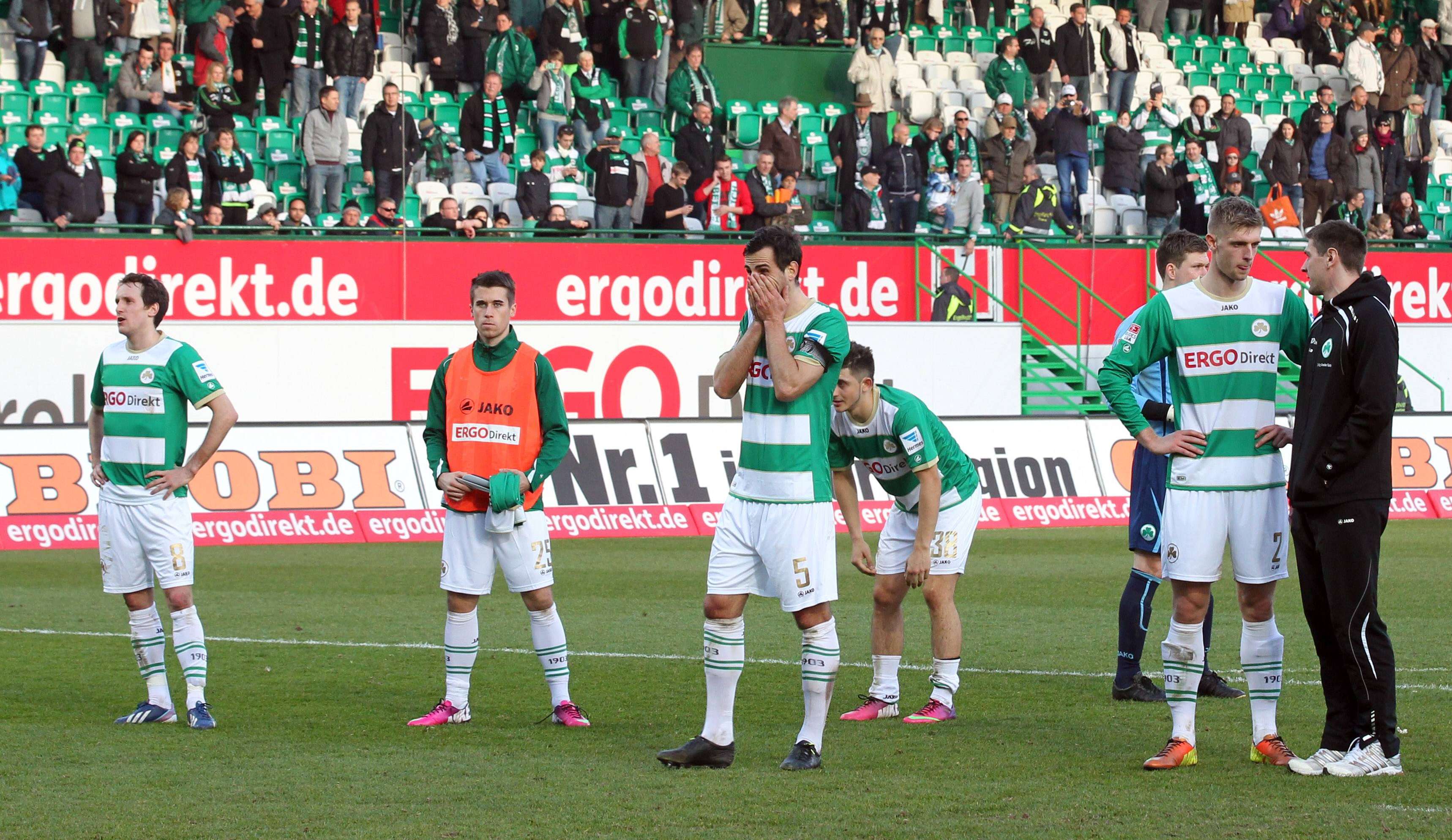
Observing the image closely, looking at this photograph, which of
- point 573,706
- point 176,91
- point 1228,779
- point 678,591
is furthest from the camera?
point 176,91

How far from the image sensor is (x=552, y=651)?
28.4 ft

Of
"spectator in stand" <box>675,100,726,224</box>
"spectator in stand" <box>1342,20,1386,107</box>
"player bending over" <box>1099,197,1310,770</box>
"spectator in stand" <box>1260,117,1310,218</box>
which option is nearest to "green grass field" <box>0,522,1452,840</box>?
"player bending over" <box>1099,197,1310,770</box>

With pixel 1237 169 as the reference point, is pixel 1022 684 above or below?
below

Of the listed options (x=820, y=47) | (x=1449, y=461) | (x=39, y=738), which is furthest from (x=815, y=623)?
(x=820, y=47)

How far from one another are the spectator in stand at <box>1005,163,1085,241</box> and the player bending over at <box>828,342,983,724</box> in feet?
57.8

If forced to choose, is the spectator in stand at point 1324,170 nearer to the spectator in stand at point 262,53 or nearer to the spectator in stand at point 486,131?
the spectator in stand at point 486,131

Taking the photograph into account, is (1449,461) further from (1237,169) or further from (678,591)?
(678,591)

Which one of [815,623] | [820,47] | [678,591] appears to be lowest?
[678,591]

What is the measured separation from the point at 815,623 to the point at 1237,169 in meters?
21.9

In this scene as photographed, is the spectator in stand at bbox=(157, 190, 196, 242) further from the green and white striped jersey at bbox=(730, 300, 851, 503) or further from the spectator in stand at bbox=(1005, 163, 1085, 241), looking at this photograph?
the green and white striped jersey at bbox=(730, 300, 851, 503)

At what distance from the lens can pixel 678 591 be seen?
14727 millimetres

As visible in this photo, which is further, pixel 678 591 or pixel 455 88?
pixel 455 88

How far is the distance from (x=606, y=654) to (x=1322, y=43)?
25700 millimetres

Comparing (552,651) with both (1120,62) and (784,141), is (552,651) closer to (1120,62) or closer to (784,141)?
(784,141)
